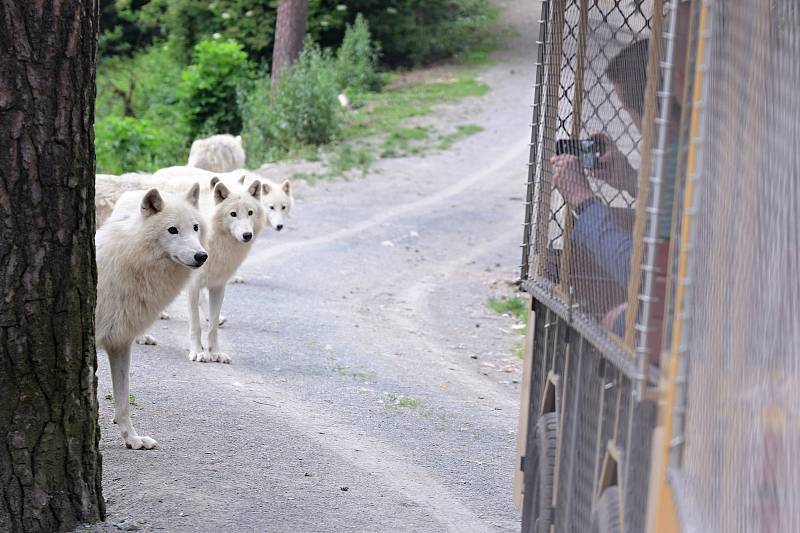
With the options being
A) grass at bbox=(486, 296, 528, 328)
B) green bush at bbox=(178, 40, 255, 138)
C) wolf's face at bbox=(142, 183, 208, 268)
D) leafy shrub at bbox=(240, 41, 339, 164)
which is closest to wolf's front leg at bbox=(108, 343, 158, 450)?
wolf's face at bbox=(142, 183, 208, 268)

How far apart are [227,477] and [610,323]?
2802 mm

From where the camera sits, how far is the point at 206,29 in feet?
88.3

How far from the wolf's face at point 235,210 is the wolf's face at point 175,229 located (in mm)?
2083

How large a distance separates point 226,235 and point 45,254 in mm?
4020

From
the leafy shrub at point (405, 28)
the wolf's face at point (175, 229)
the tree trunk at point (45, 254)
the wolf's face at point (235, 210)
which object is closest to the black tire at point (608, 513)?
the tree trunk at point (45, 254)

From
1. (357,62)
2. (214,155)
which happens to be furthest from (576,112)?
(357,62)

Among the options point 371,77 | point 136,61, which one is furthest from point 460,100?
point 136,61

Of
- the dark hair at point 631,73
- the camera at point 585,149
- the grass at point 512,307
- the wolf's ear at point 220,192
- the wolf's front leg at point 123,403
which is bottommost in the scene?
the grass at point 512,307

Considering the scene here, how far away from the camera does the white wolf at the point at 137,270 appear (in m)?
5.27

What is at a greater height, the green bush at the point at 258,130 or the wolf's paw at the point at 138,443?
the green bush at the point at 258,130

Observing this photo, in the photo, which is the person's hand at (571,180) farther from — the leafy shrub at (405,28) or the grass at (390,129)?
the leafy shrub at (405,28)

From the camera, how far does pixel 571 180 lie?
3215 millimetres

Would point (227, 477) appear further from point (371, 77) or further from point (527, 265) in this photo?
point (371, 77)

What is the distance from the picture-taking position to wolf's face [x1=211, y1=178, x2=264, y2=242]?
7.80 meters
